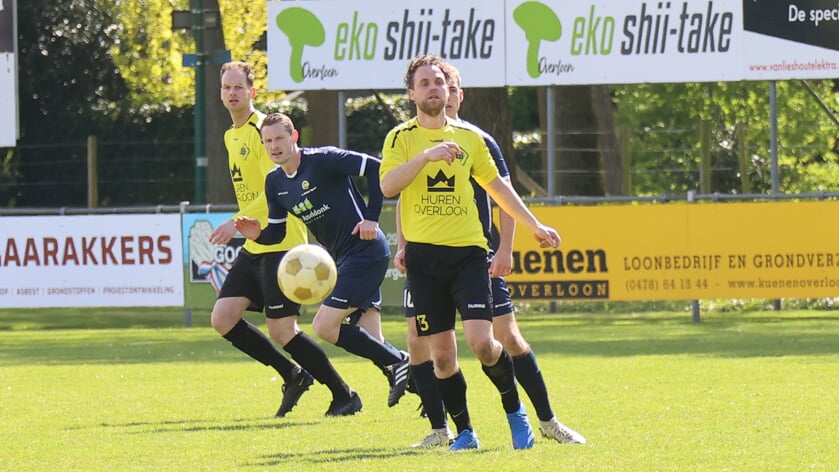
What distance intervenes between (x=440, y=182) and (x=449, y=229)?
242 millimetres

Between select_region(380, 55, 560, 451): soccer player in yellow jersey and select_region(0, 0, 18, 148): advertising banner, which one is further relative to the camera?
select_region(0, 0, 18, 148): advertising banner

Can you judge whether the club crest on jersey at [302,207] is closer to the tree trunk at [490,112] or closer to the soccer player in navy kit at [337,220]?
the soccer player in navy kit at [337,220]

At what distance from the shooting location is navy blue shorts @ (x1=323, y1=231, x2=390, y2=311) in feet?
34.6

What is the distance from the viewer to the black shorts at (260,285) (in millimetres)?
10977

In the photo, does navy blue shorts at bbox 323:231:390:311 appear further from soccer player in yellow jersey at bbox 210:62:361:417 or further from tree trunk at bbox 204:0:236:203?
tree trunk at bbox 204:0:236:203

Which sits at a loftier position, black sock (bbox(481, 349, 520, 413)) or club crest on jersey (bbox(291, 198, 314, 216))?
club crest on jersey (bbox(291, 198, 314, 216))

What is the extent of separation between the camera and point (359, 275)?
34.7 ft

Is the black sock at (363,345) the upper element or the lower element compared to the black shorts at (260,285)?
lower

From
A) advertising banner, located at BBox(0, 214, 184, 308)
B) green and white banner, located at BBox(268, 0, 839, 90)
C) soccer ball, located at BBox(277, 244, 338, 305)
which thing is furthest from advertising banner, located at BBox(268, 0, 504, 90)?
soccer ball, located at BBox(277, 244, 338, 305)

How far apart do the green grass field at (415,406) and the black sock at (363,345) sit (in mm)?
386

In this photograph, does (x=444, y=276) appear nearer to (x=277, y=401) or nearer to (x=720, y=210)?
(x=277, y=401)

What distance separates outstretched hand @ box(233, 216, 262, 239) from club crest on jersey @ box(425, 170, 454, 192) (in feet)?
7.93

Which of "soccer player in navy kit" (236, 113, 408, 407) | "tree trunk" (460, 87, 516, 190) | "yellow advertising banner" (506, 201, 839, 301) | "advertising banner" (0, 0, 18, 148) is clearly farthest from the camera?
"tree trunk" (460, 87, 516, 190)

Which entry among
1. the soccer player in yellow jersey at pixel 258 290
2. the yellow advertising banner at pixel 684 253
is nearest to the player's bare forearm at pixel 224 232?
the soccer player in yellow jersey at pixel 258 290
